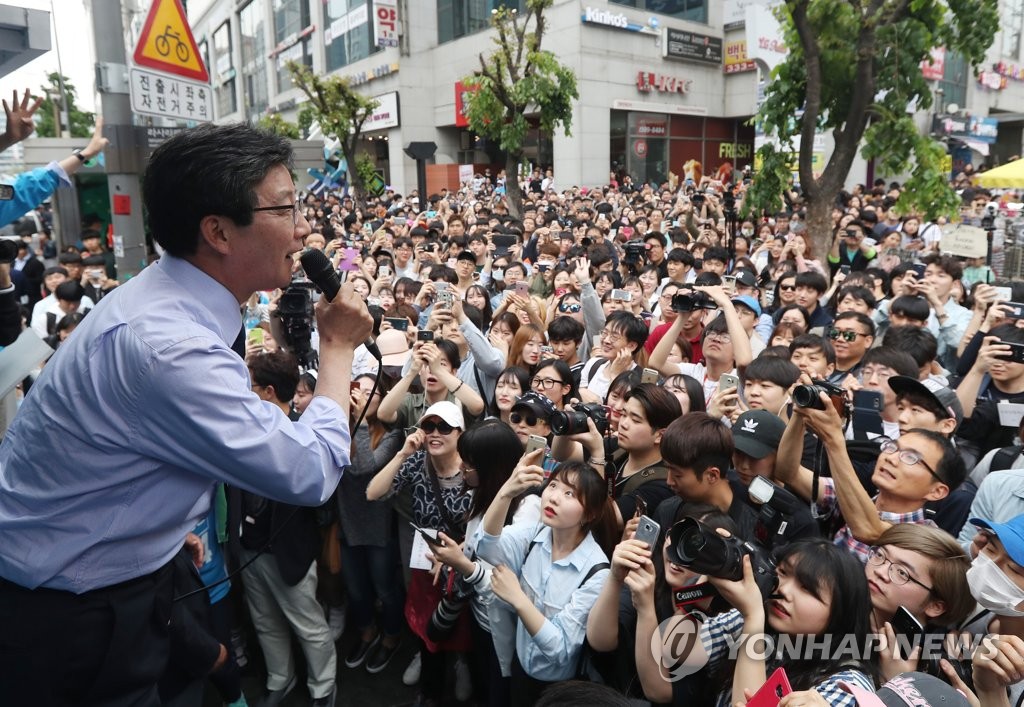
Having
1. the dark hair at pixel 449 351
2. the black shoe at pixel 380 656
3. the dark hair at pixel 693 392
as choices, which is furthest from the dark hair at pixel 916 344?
the black shoe at pixel 380 656

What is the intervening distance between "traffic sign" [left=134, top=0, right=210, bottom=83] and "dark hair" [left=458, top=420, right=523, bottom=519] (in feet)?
10.4

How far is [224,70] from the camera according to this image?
48531 millimetres

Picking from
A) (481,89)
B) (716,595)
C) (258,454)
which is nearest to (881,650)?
(716,595)

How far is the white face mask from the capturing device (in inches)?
73.0

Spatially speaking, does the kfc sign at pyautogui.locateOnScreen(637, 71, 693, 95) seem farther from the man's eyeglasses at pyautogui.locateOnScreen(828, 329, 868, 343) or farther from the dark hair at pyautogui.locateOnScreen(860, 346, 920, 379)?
the dark hair at pyautogui.locateOnScreen(860, 346, 920, 379)

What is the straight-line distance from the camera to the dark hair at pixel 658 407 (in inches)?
120

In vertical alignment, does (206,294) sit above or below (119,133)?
below

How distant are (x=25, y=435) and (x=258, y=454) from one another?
0.48 metres

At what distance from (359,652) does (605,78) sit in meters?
21.8

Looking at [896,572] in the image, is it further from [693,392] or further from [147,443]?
[147,443]

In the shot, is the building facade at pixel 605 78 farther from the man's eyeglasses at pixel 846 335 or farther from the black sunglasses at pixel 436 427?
the black sunglasses at pixel 436 427

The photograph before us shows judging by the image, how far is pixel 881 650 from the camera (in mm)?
1874

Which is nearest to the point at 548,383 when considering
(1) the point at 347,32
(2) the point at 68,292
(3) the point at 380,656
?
(3) the point at 380,656

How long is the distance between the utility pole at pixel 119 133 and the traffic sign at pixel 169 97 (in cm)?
43
